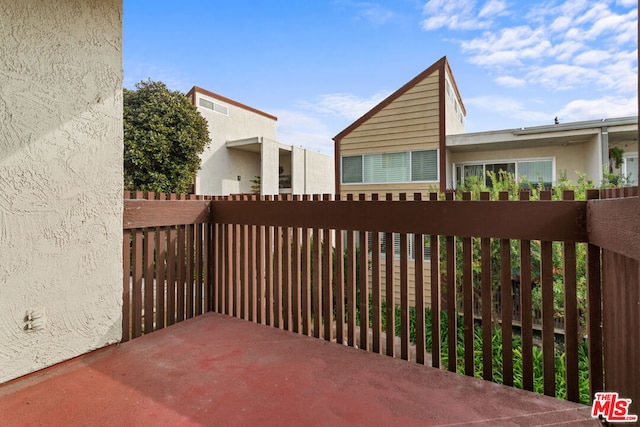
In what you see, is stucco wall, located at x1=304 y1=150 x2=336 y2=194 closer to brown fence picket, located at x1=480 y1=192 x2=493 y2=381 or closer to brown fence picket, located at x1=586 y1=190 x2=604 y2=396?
brown fence picket, located at x1=480 y1=192 x2=493 y2=381

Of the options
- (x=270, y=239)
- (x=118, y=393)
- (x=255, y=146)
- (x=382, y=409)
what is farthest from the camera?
(x=255, y=146)

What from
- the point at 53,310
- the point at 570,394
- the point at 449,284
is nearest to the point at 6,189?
the point at 53,310

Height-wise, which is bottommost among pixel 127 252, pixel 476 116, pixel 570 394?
pixel 570 394

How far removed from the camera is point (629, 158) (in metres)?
8.43

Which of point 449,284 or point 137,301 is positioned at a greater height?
point 449,284

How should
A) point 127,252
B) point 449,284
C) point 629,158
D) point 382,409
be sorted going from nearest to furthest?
point 382,409 < point 449,284 < point 127,252 < point 629,158

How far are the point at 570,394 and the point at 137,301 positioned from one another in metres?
3.06

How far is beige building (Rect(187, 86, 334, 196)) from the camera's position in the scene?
12945 millimetres

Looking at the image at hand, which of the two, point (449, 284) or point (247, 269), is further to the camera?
point (247, 269)

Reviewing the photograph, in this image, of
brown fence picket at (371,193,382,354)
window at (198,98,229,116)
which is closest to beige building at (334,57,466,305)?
brown fence picket at (371,193,382,354)

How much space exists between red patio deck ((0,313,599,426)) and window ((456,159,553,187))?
7196mm

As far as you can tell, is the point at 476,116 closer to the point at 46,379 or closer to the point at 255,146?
the point at 255,146

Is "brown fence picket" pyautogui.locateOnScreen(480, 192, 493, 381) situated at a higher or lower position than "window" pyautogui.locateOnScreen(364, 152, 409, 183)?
lower

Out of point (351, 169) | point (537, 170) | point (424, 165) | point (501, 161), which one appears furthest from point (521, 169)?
point (351, 169)
